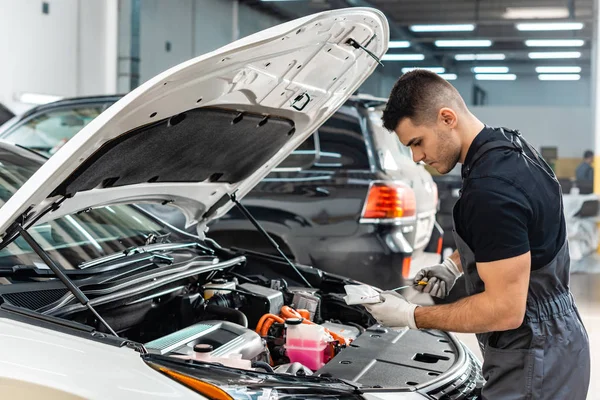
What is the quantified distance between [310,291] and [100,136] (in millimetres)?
1404

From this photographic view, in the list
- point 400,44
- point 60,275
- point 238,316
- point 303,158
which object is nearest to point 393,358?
point 238,316

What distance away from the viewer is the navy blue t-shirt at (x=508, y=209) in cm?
183

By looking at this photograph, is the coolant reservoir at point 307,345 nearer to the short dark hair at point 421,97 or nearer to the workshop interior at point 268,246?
the workshop interior at point 268,246

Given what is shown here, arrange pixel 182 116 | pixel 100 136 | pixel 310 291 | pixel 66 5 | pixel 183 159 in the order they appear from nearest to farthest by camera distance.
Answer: pixel 100 136 → pixel 182 116 → pixel 183 159 → pixel 310 291 → pixel 66 5

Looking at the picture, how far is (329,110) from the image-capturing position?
2.81 meters

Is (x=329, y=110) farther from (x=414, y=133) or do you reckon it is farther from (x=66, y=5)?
(x=66, y=5)

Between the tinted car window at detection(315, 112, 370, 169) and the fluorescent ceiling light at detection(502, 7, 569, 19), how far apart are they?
392 inches

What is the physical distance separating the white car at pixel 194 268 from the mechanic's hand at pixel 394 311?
181 millimetres

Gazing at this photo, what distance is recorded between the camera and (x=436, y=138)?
2047mm

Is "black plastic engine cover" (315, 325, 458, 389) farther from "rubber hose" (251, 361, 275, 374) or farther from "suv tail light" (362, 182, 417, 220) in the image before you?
"suv tail light" (362, 182, 417, 220)

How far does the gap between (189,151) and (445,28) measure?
1366cm

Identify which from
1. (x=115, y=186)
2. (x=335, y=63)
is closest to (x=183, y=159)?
(x=115, y=186)

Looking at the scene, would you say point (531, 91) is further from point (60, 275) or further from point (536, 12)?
point (60, 275)

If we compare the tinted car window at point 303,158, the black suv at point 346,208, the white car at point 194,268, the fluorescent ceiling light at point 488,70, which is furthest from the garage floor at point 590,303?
the fluorescent ceiling light at point 488,70
